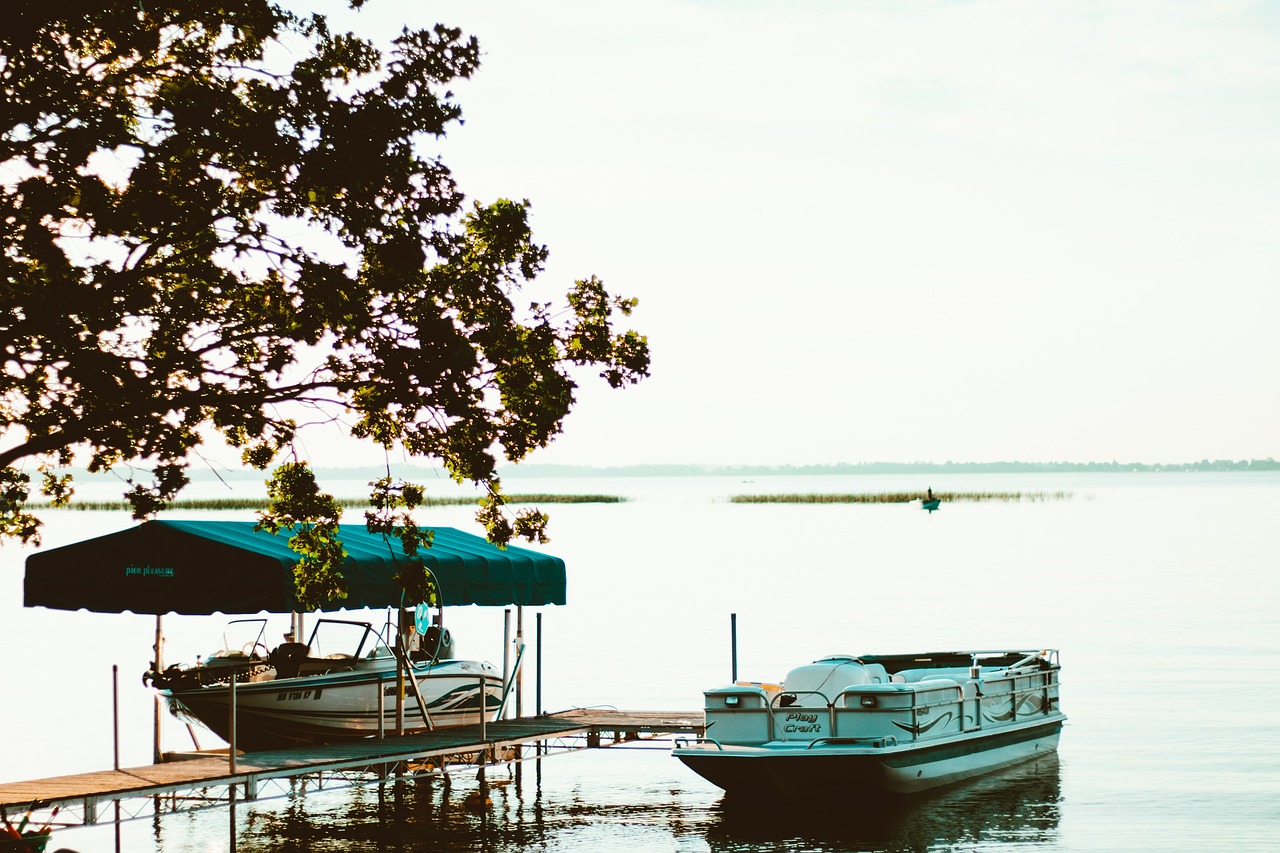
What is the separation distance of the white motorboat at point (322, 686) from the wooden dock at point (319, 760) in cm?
58

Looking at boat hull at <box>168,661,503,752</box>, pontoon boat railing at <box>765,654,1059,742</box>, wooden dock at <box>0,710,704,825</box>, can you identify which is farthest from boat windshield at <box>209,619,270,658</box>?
pontoon boat railing at <box>765,654,1059,742</box>

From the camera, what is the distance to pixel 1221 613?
190 ft

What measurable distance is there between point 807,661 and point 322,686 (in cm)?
2678

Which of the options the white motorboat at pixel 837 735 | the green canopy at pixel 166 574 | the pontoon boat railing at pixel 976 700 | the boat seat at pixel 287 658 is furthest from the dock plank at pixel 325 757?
the pontoon boat railing at pixel 976 700

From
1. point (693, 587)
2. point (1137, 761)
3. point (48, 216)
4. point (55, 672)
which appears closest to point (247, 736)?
point (48, 216)

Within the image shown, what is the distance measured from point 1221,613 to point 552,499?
128248 millimetres

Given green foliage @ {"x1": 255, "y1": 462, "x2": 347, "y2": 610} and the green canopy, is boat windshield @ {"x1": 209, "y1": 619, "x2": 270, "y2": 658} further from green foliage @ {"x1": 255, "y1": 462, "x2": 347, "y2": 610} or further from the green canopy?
the green canopy

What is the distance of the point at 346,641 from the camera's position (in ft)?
77.3

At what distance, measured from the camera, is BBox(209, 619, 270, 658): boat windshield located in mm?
22766

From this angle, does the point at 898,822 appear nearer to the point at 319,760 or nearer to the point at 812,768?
the point at 812,768

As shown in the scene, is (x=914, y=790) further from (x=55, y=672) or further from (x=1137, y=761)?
(x=55, y=672)

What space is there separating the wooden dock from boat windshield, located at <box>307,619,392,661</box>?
5.76ft

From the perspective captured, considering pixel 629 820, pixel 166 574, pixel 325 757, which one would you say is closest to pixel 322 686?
pixel 325 757

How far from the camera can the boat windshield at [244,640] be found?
2277 cm
